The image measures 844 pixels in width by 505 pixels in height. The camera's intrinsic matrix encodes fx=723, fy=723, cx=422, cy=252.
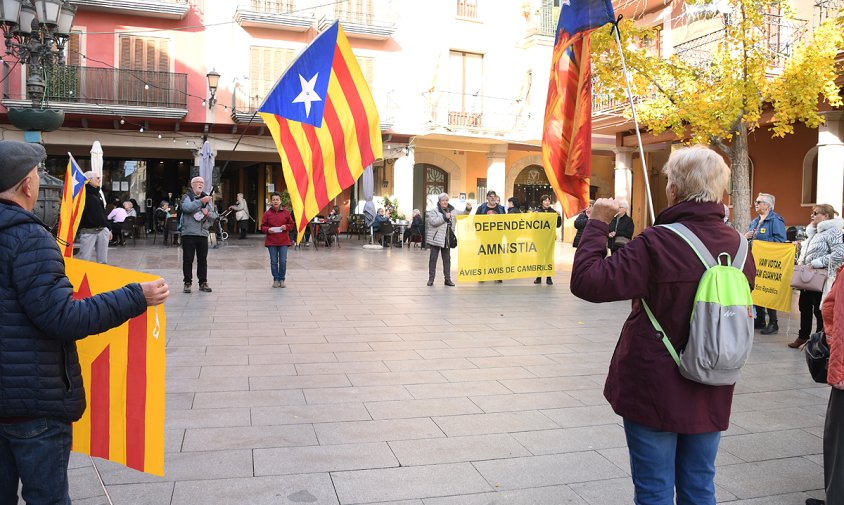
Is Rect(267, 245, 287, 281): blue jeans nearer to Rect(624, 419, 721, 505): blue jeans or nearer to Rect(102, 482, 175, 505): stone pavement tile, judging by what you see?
Rect(102, 482, 175, 505): stone pavement tile

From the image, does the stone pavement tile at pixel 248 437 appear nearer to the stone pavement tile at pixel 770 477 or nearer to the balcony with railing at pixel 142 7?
the stone pavement tile at pixel 770 477

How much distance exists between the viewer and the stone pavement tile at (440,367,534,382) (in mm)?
6590

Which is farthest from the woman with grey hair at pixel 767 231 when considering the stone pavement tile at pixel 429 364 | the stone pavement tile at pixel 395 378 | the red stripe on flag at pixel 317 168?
the red stripe on flag at pixel 317 168

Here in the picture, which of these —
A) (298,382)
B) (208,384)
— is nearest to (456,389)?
(298,382)

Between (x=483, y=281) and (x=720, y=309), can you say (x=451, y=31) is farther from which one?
(x=720, y=309)

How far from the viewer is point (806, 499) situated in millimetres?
4027

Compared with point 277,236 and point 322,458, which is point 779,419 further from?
point 277,236

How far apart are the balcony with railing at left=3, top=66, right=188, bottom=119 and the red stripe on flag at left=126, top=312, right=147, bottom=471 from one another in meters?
22.5

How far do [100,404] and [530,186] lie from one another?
29.6 m

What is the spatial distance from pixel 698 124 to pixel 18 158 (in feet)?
40.6

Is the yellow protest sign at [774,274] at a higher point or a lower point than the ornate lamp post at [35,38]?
lower

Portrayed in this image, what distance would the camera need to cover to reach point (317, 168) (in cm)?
650

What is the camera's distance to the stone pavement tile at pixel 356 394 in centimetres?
579

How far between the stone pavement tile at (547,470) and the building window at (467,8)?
26.0m
